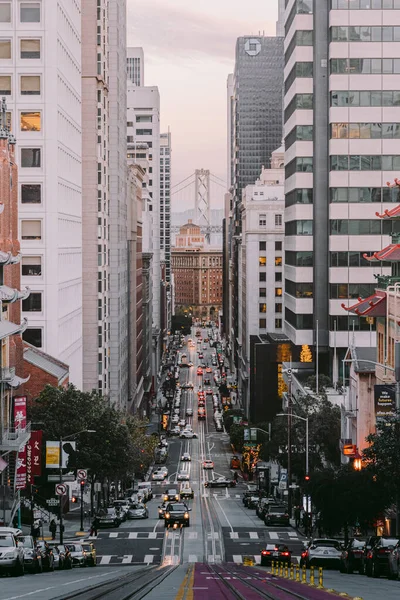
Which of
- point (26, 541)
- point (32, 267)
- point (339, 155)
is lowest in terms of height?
point (26, 541)

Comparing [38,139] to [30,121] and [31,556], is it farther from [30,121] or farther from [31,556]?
[31,556]

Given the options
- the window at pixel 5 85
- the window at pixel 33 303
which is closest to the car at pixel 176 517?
the window at pixel 33 303

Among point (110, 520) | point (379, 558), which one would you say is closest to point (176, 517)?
point (110, 520)

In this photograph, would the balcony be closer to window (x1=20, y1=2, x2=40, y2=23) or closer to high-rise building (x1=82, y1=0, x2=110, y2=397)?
window (x1=20, y1=2, x2=40, y2=23)

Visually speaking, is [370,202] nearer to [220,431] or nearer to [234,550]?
[234,550]

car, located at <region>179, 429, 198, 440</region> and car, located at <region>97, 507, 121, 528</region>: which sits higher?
car, located at <region>97, 507, 121, 528</region>

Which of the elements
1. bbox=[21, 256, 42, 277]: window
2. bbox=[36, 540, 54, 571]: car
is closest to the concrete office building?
bbox=[21, 256, 42, 277]: window

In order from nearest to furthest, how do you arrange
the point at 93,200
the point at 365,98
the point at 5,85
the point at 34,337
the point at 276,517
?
the point at 276,517, the point at 5,85, the point at 34,337, the point at 365,98, the point at 93,200
